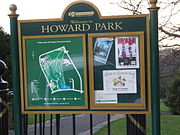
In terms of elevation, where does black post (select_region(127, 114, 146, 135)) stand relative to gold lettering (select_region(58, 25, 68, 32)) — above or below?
below

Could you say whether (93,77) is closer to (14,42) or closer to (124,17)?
(124,17)

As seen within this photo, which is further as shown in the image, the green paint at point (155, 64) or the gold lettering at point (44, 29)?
the gold lettering at point (44, 29)

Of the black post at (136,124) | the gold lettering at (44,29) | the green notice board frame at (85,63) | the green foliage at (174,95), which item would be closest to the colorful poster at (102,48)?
the green notice board frame at (85,63)

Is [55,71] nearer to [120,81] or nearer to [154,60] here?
[120,81]

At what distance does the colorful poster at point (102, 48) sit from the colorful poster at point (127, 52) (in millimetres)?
86

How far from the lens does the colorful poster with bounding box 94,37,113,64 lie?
3.62 metres

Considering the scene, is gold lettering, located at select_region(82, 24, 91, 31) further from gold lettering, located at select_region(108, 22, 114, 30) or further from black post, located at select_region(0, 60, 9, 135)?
black post, located at select_region(0, 60, 9, 135)

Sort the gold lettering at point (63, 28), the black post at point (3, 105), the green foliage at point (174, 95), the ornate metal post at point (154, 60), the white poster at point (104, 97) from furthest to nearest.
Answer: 1. the green foliage at point (174, 95)
2. the black post at point (3, 105)
3. the gold lettering at point (63, 28)
4. the white poster at point (104, 97)
5. the ornate metal post at point (154, 60)

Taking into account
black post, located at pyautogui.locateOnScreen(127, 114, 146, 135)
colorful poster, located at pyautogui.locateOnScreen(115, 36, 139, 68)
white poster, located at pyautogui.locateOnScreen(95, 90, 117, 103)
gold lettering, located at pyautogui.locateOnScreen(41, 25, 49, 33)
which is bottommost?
black post, located at pyautogui.locateOnScreen(127, 114, 146, 135)

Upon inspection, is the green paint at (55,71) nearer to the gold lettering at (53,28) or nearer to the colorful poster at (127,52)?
the gold lettering at (53,28)

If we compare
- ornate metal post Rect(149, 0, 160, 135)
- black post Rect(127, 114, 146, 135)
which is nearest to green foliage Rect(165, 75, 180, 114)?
black post Rect(127, 114, 146, 135)

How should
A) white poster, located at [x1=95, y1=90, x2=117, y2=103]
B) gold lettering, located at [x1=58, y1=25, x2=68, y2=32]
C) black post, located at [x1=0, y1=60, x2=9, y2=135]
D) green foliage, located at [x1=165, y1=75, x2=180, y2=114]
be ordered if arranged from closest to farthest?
white poster, located at [x1=95, y1=90, x2=117, y2=103]
gold lettering, located at [x1=58, y1=25, x2=68, y2=32]
black post, located at [x1=0, y1=60, x2=9, y2=135]
green foliage, located at [x1=165, y1=75, x2=180, y2=114]

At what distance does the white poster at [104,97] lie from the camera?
3588 millimetres

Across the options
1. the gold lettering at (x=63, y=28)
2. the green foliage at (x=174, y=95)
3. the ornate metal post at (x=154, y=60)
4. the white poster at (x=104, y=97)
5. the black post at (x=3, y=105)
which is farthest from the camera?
the green foliage at (x=174, y=95)
